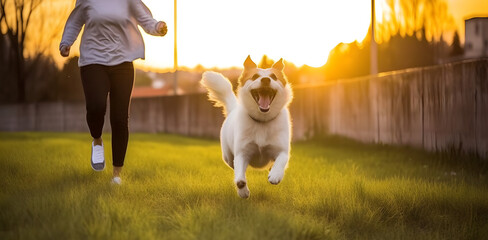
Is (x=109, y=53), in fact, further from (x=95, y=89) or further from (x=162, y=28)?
(x=162, y=28)

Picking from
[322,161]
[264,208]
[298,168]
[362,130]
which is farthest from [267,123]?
[362,130]

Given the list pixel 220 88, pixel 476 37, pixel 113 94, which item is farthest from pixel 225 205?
pixel 476 37

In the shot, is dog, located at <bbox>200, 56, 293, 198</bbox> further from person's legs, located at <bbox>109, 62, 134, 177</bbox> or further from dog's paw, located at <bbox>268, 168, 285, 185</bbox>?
person's legs, located at <bbox>109, 62, 134, 177</bbox>

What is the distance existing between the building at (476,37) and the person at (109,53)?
54.5 feet

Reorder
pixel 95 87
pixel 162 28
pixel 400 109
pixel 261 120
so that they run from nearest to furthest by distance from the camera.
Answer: pixel 261 120 < pixel 95 87 < pixel 162 28 < pixel 400 109

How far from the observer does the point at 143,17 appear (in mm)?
5324

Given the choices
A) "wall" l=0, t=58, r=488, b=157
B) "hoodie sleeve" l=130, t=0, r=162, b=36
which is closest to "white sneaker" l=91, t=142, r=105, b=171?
"hoodie sleeve" l=130, t=0, r=162, b=36

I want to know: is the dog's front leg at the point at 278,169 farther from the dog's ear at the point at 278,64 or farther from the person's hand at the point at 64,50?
the person's hand at the point at 64,50

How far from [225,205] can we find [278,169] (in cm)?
65

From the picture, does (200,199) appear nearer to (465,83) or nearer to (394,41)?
(465,83)

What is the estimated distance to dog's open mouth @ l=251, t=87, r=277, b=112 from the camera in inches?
185

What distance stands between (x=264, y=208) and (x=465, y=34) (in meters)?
17.9

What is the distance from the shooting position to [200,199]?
14.9 feet

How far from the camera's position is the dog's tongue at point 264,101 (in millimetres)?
4715
